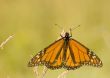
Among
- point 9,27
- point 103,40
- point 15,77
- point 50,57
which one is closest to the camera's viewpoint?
point 50,57

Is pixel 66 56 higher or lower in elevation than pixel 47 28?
lower

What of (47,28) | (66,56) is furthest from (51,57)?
(47,28)

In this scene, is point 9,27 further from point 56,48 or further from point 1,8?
point 56,48

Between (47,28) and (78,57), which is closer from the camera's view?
(78,57)

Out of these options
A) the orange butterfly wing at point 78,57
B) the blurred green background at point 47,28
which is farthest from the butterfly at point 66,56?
the blurred green background at point 47,28

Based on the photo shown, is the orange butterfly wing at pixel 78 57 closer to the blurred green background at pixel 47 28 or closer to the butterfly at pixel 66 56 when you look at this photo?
the butterfly at pixel 66 56

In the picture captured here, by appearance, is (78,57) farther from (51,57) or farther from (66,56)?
(51,57)

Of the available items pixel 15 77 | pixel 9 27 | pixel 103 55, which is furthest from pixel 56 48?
pixel 9 27
